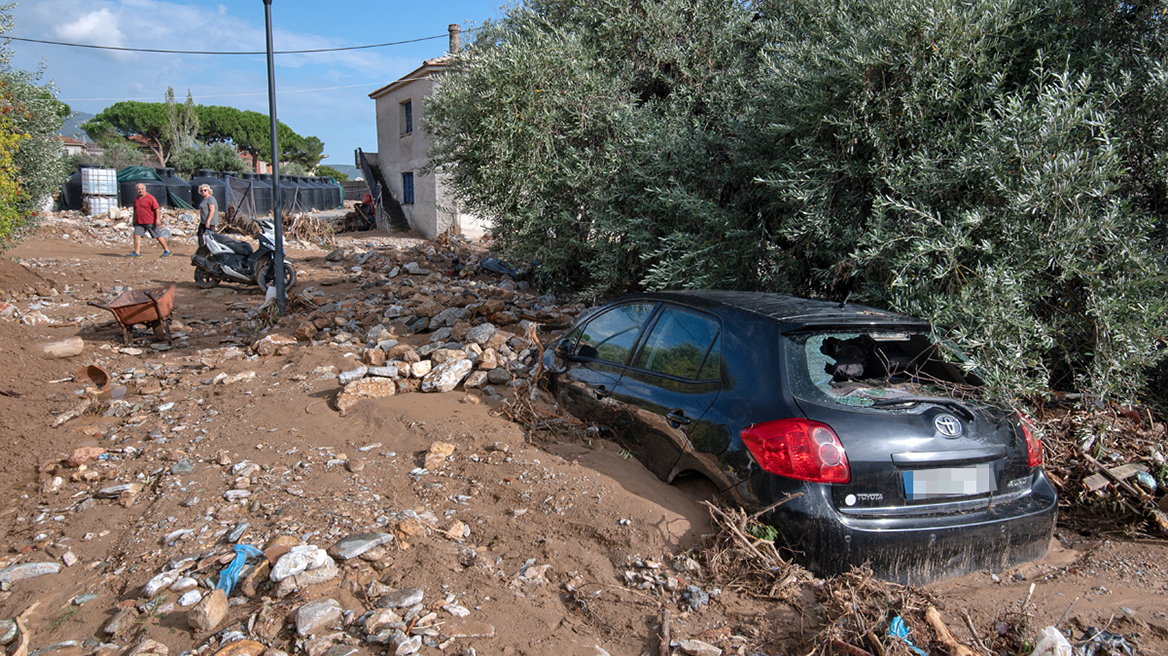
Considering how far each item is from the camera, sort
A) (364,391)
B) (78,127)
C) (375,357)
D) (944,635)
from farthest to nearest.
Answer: (78,127), (375,357), (364,391), (944,635)

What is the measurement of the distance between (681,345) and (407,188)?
2092cm

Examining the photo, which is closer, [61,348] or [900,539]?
[900,539]

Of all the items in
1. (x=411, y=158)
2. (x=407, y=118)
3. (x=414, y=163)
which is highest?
(x=407, y=118)

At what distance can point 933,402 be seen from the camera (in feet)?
10.2

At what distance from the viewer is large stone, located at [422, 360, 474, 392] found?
5.75 meters

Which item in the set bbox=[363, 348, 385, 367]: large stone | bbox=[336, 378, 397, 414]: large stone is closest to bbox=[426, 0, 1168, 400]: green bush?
bbox=[336, 378, 397, 414]: large stone

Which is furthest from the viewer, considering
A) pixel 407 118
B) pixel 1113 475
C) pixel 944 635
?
pixel 407 118

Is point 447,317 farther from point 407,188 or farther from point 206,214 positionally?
point 407,188

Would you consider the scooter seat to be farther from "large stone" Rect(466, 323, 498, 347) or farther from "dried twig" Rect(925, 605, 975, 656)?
"dried twig" Rect(925, 605, 975, 656)

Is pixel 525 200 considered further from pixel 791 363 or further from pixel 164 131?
pixel 164 131

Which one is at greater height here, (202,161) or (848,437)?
(202,161)

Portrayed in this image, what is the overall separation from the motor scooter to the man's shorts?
12.9 ft

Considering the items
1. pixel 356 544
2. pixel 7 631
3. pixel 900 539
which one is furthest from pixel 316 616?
pixel 900 539

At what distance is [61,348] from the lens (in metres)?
7.89
